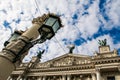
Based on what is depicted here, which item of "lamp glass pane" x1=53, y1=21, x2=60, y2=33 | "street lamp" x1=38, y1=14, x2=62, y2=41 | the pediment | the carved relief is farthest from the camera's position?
the carved relief

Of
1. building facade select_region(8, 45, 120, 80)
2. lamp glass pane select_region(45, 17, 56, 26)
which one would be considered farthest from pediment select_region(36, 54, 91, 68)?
lamp glass pane select_region(45, 17, 56, 26)

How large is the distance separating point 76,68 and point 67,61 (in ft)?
8.48

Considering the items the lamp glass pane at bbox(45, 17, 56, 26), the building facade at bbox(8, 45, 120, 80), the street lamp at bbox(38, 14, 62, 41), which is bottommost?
the street lamp at bbox(38, 14, 62, 41)

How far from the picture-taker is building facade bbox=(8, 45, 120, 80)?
24406mm

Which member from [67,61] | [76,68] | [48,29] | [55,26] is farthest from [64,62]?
[48,29]

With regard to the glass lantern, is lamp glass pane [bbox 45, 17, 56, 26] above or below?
above

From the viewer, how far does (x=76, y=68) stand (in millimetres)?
26891

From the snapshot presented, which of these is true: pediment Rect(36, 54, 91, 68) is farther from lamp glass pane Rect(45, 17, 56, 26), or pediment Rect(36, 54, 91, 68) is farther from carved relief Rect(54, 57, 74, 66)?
lamp glass pane Rect(45, 17, 56, 26)

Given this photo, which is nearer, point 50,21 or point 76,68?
point 50,21

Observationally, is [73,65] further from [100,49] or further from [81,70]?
[100,49]

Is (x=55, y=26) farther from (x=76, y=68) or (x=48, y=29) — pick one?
(x=76, y=68)

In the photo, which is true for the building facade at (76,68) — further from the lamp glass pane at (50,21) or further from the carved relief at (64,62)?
the lamp glass pane at (50,21)

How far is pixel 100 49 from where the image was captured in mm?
27609

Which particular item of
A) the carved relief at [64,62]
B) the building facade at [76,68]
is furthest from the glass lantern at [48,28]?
the carved relief at [64,62]
